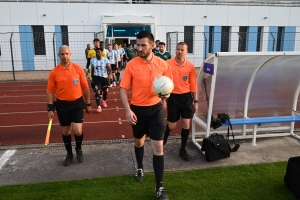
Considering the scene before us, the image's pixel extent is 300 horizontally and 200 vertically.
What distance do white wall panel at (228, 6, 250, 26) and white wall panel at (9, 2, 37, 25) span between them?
51.2ft

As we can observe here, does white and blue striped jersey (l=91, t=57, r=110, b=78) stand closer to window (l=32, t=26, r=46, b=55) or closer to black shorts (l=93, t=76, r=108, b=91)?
black shorts (l=93, t=76, r=108, b=91)

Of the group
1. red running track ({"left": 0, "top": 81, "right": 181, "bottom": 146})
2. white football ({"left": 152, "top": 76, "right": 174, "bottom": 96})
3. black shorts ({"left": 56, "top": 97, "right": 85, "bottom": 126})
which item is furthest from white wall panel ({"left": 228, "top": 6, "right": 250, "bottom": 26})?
white football ({"left": 152, "top": 76, "right": 174, "bottom": 96})

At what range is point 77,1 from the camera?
2123cm

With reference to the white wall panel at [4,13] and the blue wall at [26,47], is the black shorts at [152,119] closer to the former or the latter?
the blue wall at [26,47]

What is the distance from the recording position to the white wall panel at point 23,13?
65.8ft

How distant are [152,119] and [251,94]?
3.32 metres

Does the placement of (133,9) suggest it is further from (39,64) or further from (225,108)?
(225,108)

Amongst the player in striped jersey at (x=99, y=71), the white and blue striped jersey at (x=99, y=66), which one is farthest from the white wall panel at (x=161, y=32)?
the white and blue striped jersey at (x=99, y=66)

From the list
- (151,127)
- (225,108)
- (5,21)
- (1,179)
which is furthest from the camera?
(5,21)

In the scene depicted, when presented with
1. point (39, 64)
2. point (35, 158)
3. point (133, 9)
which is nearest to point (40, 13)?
point (39, 64)

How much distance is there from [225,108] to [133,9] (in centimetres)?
1756

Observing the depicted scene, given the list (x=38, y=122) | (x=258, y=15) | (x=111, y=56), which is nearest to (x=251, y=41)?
(x=258, y=15)

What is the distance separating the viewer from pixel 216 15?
22.9 m

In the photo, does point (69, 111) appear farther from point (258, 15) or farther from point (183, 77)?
point (258, 15)
